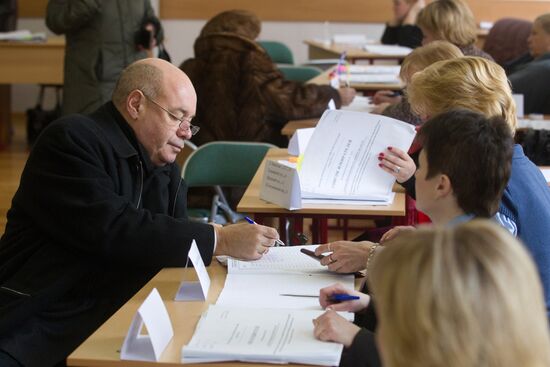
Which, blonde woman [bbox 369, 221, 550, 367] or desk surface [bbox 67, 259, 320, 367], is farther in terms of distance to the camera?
desk surface [bbox 67, 259, 320, 367]

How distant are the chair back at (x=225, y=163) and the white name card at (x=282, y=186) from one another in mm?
834

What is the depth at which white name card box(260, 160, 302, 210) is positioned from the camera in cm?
306

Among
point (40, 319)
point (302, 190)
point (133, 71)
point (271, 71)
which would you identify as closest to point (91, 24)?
point (271, 71)

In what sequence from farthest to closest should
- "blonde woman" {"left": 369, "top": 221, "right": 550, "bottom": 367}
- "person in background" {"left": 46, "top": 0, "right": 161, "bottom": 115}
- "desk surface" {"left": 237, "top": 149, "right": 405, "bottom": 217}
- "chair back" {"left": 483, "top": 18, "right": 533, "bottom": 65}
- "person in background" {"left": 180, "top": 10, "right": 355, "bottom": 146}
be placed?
"chair back" {"left": 483, "top": 18, "right": 533, "bottom": 65}, "person in background" {"left": 46, "top": 0, "right": 161, "bottom": 115}, "person in background" {"left": 180, "top": 10, "right": 355, "bottom": 146}, "desk surface" {"left": 237, "top": 149, "right": 405, "bottom": 217}, "blonde woman" {"left": 369, "top": 221, "right": 550, "bottom": 367}

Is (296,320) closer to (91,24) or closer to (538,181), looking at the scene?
(538,181)

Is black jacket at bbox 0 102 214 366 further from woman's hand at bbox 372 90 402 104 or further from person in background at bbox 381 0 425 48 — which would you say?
person in background at bbox 381 0 425 48

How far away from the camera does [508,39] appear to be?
25.3 ft

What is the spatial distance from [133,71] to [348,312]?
97 cm

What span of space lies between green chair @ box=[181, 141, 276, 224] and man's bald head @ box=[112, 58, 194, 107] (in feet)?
4.69

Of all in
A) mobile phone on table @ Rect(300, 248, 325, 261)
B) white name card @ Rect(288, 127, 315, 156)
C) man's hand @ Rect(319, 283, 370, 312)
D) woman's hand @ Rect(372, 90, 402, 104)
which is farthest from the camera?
woman's hand @ Rect(372, 90, 402, 104)

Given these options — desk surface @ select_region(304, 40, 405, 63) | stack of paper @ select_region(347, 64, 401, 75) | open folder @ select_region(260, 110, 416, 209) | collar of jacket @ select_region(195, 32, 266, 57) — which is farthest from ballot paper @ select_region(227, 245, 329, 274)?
desk surface @ select_region(304, 40, 405, 63)

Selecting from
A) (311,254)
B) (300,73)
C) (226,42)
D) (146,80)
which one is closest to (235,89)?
(226,42)

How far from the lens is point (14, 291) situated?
2.30 metres

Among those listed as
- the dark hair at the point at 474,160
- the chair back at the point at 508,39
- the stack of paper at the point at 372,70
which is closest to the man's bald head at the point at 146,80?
the dark hair at the point at 474,160
